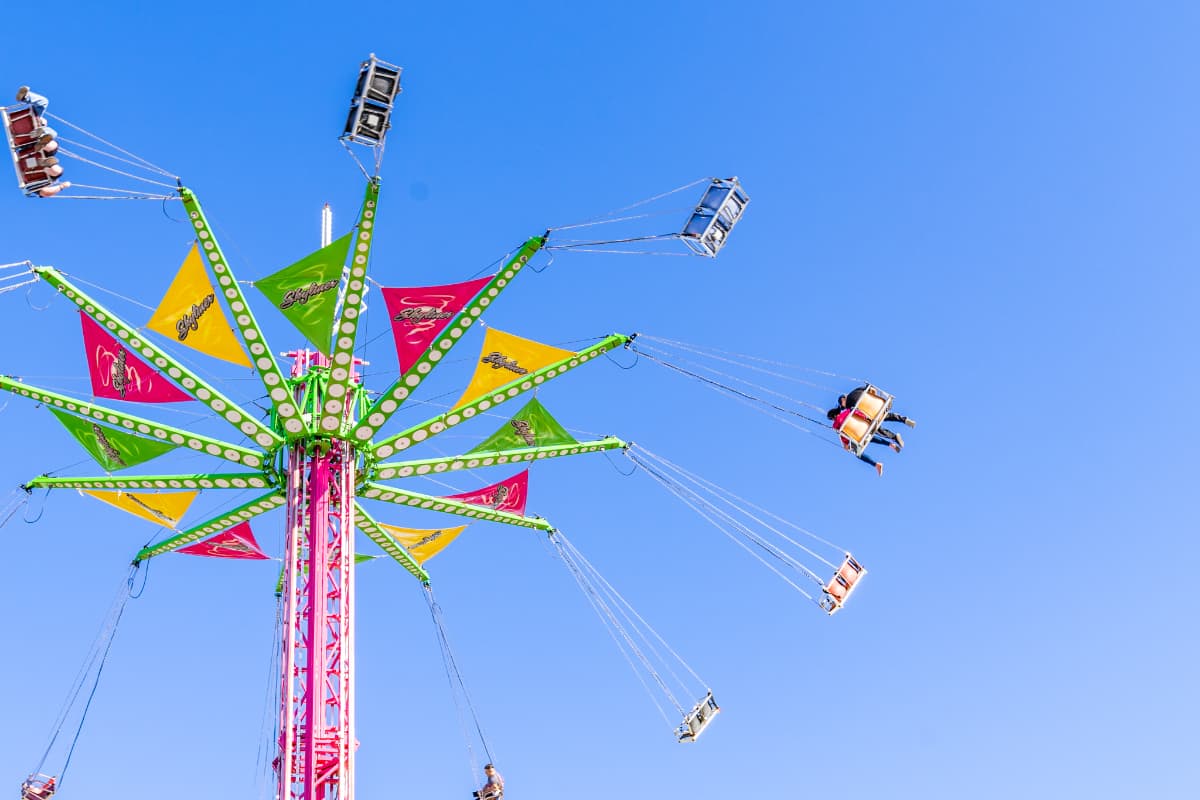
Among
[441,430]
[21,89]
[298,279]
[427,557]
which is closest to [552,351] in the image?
[441,430]

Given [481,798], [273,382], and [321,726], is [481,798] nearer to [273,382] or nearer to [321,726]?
[321,726]

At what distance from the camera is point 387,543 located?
27375 millimetres

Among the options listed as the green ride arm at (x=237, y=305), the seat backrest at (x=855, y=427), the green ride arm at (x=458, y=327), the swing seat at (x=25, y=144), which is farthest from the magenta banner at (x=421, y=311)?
the seat backrest at (x=855, y=427)

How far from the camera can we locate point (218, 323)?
22234 mm

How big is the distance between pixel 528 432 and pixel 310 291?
204 inches

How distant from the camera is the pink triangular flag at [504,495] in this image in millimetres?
26469

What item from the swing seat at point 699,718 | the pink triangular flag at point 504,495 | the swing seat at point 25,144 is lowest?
the swing seat at point 699,718

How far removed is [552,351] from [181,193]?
6.55 metres

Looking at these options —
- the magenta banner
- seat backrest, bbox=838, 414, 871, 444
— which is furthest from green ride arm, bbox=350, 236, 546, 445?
seat backrest, bbox=838, 414, 871, 444

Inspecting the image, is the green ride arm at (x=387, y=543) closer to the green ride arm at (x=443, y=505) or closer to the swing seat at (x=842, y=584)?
the green ride arm at (x=443, y=505)

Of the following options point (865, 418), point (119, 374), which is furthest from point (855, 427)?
point (119, 374)

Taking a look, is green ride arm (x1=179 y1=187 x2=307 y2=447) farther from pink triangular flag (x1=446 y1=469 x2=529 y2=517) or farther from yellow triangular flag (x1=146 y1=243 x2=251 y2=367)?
pink triangular flag (x1=446 y1=469 x2=529 y2=517)

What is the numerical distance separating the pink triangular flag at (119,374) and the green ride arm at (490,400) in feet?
11.3

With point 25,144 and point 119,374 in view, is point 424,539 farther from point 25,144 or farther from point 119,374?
point 25,144
